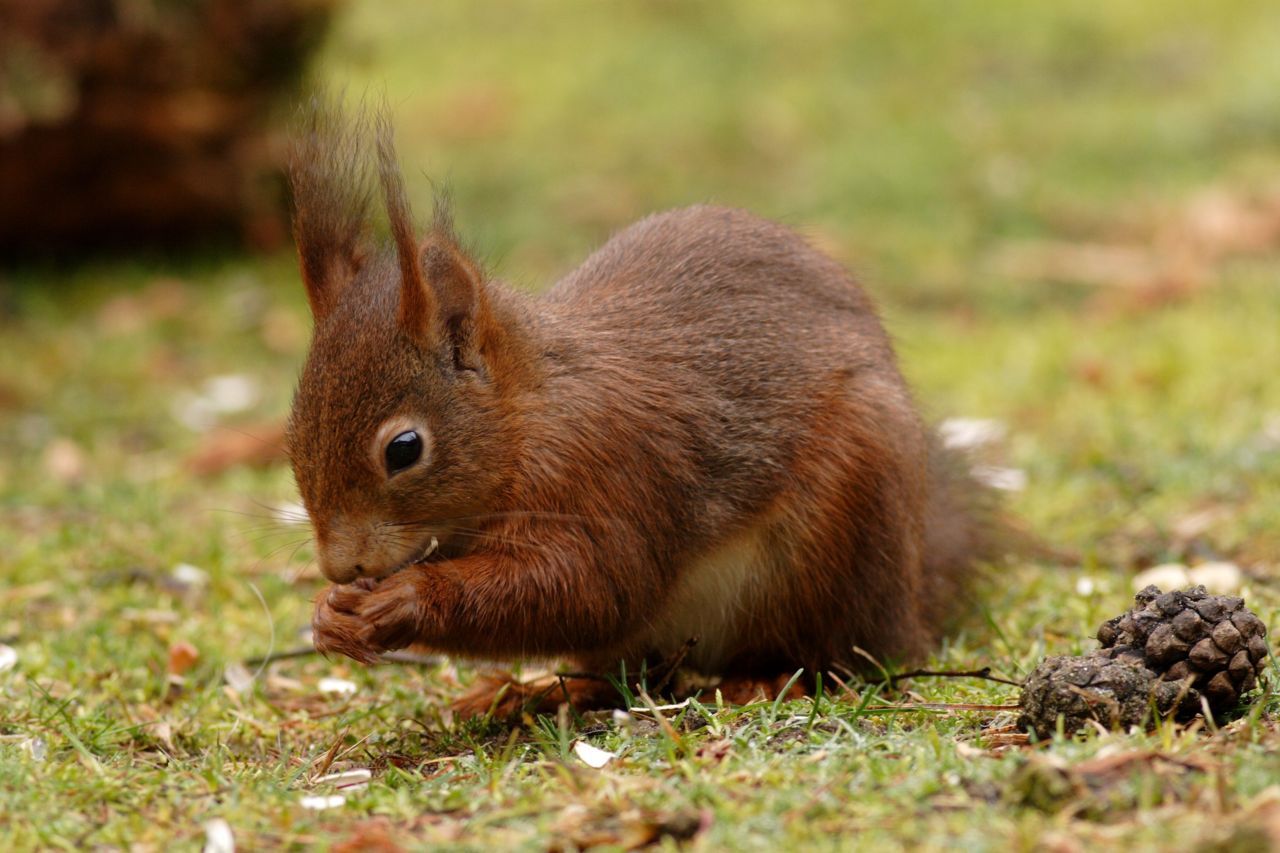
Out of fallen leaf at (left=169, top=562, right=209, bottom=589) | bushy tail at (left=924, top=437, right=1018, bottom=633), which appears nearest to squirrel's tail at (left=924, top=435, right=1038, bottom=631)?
bushy tail at (left=924, top=437, right=1018, bottom=633)

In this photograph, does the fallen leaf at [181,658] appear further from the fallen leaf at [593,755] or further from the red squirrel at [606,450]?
the fallen leaf at [593,755]

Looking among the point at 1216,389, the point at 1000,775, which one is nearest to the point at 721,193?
the point at 1216,389

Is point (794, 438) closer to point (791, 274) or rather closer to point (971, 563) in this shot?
point (791, 274)

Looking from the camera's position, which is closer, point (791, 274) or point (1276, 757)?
point (1276, 757)

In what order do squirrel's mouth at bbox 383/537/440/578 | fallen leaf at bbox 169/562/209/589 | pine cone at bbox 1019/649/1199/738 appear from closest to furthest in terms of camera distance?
1. pine cone at bbox 1019/649/1199/738
2. squirrel's mouth at bbox 383/537/440/578
3. fallen leaf at bbox 169/562/209/589

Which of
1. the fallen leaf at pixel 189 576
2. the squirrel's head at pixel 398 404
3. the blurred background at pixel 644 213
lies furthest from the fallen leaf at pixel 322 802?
the fallen leaf at pixel 189 576

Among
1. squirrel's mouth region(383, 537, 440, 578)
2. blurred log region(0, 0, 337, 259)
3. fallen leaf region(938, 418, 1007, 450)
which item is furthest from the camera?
blurred log region(0, 0, 337, 259)

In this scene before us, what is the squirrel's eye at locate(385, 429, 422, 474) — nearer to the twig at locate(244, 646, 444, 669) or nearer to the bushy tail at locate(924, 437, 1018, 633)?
the twig at locate(244, 646, 444, 669)
